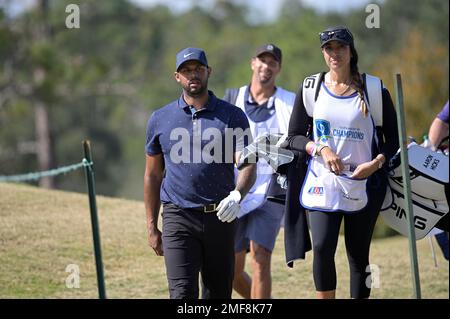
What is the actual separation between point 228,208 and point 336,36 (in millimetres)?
1419

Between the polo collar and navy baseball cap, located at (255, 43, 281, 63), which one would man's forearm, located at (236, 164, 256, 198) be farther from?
navy baseball cap, located at (255, 43, 281, 63)

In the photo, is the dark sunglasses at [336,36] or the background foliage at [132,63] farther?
the background foliage at [132,63]

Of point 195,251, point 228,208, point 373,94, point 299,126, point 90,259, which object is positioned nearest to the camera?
point 228,208

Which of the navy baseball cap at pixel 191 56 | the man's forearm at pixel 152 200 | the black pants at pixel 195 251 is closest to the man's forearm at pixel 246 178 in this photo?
the black pants at pixel 195 251

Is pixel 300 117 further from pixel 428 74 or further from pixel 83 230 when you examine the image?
pixel 428 74

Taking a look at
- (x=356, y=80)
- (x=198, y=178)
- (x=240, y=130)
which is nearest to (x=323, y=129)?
(x=356, y=80)

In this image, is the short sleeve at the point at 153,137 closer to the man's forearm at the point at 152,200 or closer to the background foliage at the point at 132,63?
the man's forearm at the point at 152,200

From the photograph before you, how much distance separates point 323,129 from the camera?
6.89 metres

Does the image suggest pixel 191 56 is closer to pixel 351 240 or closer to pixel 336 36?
pixel 336 36

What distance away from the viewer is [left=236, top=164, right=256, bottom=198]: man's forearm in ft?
22.2

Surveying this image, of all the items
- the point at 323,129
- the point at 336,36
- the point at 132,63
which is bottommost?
the point at 323,129

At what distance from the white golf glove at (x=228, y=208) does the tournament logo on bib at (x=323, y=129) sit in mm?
817

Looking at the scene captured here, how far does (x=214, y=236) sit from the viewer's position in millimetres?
6773

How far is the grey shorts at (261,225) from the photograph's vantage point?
347 inches
